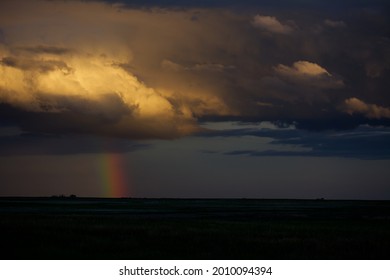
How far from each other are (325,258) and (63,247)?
17200 millimetres

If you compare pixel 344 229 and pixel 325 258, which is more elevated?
pixel 344 229

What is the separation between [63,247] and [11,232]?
26.7 feet

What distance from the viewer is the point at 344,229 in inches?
2243

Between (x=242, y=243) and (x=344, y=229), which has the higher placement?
(x=344, y=229)
